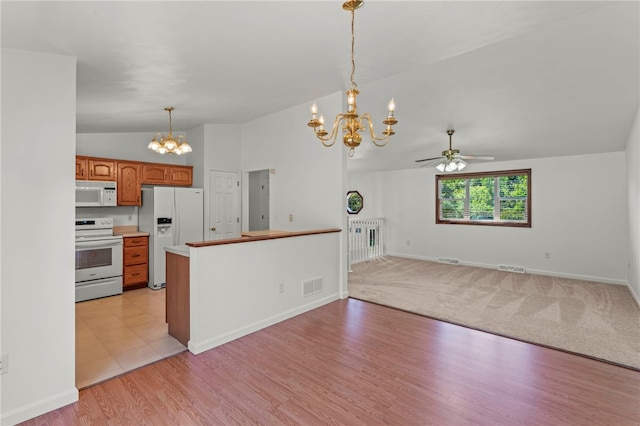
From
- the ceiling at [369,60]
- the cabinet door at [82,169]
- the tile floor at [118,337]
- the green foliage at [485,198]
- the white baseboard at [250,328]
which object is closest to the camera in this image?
the ceiling at [369,60]

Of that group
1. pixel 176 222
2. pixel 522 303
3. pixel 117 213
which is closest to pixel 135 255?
pixel 176 222

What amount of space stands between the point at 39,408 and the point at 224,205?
413 centimetres

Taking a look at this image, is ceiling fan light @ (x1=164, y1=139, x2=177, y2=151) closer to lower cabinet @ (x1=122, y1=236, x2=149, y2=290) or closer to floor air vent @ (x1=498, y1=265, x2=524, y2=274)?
lower cabinet @ (x1=122, y1=236, x2=149, y2=290)

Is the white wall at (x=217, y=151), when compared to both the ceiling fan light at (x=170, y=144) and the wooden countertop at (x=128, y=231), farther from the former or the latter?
the ceiling fan light at (x=170, y=144)

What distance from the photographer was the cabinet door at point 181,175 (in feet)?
18.7

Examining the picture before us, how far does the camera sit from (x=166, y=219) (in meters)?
5.14

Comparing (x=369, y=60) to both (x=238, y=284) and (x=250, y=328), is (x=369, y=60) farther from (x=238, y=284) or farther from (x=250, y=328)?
(x=250, y=328)

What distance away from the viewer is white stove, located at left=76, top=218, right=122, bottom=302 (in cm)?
441

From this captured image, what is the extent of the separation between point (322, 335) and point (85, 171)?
14.4 ft

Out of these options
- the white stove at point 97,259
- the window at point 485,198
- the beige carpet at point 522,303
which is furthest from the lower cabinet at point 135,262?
the window at point 485,198

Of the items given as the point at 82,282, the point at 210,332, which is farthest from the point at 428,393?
the point at 82,282

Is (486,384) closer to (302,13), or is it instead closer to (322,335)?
(322,335)

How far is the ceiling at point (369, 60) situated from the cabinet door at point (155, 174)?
2.40 feet

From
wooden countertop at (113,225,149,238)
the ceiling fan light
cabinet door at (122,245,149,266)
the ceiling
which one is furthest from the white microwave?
the ceiling fan light
